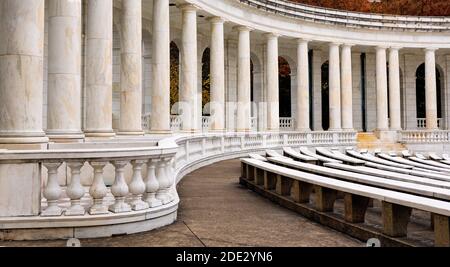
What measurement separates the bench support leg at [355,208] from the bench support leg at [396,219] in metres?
2.24

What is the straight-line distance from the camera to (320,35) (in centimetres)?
9788

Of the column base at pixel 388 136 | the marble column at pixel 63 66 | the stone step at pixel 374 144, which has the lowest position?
the stone step at pixel 374 144

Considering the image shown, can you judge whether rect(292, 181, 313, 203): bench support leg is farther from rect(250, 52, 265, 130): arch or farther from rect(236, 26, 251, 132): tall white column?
rect(250, 52, 265, 130): arch

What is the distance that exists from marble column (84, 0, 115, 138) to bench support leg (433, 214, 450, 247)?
29.1 metres

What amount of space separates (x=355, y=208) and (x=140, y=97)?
33.2 metres

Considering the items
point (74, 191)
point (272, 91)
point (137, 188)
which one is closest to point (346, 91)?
point (272, 91)

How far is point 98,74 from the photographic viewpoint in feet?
126

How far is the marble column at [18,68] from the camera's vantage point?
20578mm

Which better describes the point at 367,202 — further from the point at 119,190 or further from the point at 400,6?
the point at 400,6

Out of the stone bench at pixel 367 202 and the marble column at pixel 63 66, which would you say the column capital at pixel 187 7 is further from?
the stone bench at pixel 367 202

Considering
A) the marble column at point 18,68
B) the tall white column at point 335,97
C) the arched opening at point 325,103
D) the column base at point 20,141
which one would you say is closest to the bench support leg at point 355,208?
the column base at point 20,141

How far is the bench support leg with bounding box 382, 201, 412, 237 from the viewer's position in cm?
1592

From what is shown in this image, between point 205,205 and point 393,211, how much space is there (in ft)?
36.9

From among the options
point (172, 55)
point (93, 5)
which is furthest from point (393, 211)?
point (172, 55)
